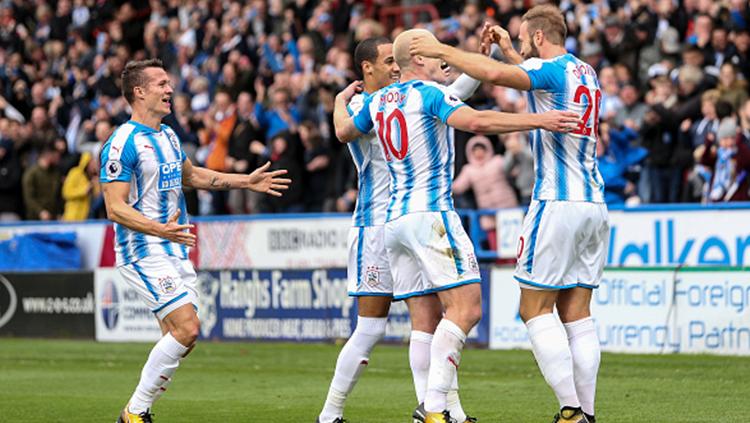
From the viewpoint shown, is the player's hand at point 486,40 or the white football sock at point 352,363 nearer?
the player's hand at point 486,40

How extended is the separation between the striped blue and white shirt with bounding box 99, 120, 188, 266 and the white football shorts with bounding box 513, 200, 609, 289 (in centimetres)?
250

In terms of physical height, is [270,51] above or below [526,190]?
above

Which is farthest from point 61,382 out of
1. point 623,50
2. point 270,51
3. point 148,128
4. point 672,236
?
point 270,51

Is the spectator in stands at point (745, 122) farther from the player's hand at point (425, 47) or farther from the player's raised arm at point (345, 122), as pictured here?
the player's hand at point (425, 47)

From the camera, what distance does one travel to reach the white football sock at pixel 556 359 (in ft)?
27.2

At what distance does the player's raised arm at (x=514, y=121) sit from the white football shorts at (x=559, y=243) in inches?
21.8

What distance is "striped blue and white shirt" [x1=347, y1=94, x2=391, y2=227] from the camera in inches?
366

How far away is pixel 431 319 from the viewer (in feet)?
29.5

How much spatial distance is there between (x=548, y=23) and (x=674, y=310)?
7558mm

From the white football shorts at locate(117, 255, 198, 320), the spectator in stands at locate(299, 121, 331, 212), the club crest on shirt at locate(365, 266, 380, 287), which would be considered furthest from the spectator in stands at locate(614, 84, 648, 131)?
the white football shorts at locate(117, 255, 198, 320)

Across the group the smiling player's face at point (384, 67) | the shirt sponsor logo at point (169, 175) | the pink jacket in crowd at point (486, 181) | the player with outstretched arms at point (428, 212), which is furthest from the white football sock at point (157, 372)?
the pink jacket in crowd at point (486, 181)

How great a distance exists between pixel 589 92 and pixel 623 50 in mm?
11052

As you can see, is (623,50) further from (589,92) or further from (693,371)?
(589,92)

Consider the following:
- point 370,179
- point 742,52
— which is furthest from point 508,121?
point 742,52
